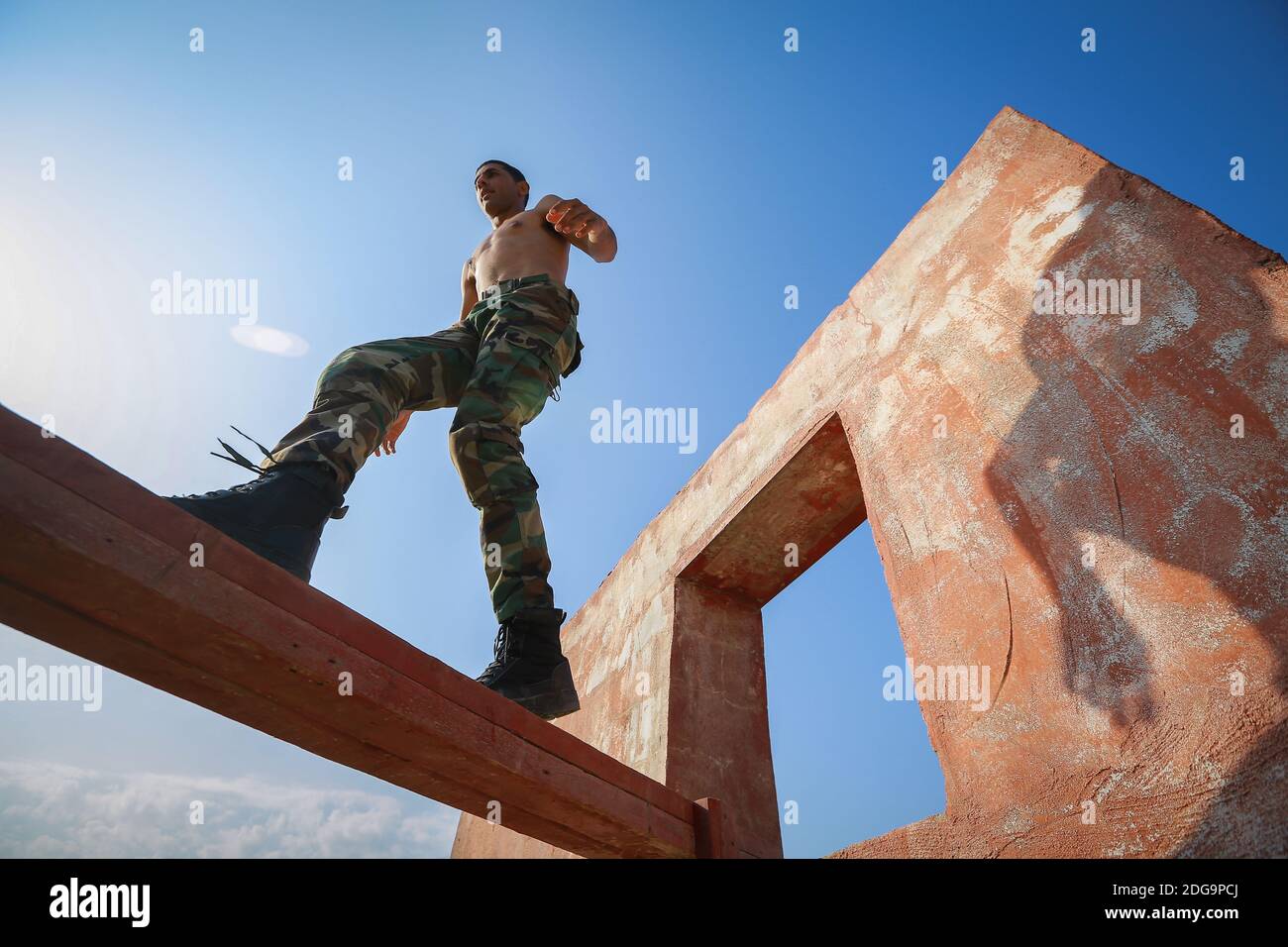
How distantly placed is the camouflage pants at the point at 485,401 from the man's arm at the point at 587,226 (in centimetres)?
19

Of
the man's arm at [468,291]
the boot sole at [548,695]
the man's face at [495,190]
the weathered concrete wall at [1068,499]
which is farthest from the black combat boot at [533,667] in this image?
the man's face at [495,190]

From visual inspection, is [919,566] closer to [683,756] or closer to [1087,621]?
[1087,621]

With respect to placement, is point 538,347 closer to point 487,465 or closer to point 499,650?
point 487,465

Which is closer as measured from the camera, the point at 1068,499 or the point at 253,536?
the point at 253,536

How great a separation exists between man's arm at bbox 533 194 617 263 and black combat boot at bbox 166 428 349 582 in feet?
4.52

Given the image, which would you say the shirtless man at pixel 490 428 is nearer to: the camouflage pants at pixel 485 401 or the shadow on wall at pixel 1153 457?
the camouflage pants at pixel 485 401

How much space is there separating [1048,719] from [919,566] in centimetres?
71

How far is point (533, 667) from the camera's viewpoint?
2100mm

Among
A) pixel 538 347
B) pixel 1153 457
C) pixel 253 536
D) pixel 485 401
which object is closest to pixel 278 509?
pixel 253 536

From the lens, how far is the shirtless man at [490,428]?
1766mm

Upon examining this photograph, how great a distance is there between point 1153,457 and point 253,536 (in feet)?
7.47

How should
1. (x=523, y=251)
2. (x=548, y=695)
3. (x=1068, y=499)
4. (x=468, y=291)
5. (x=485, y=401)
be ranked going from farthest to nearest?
(x=468, y=291) < (x=523, y=251) < (x=485, y=401) < (x=1068, y=499) < (x=548, y=695)

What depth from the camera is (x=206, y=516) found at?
1.62 meters
